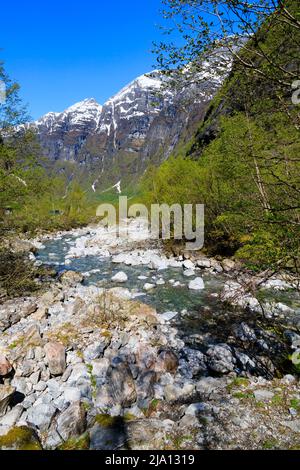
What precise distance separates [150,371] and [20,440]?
2.97 m

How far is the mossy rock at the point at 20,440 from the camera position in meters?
4.07

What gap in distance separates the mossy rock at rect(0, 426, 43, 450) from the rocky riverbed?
0.6 inches

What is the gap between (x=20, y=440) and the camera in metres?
4.18

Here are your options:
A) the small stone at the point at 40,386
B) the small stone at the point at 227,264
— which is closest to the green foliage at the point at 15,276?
the small stone at the point at 40,386

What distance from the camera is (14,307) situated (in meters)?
9.75

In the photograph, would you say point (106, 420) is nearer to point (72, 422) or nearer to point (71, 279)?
Answer: point (72, 422)

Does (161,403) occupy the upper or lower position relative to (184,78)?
lower

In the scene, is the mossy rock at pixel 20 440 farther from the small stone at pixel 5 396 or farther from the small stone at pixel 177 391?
the small stone at pixel 177 391

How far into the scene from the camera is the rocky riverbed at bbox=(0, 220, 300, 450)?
14.2ft

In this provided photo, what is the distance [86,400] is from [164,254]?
14.7m

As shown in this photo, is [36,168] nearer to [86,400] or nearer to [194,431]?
[86,400]

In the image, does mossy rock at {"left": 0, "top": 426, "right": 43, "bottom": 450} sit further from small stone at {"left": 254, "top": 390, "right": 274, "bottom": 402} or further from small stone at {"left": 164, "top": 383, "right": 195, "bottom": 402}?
small stone at {"left": 254, "top": 390, "right": 274, "bottom": 402}

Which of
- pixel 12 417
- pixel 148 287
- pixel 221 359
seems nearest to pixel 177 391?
pixel 221 359
